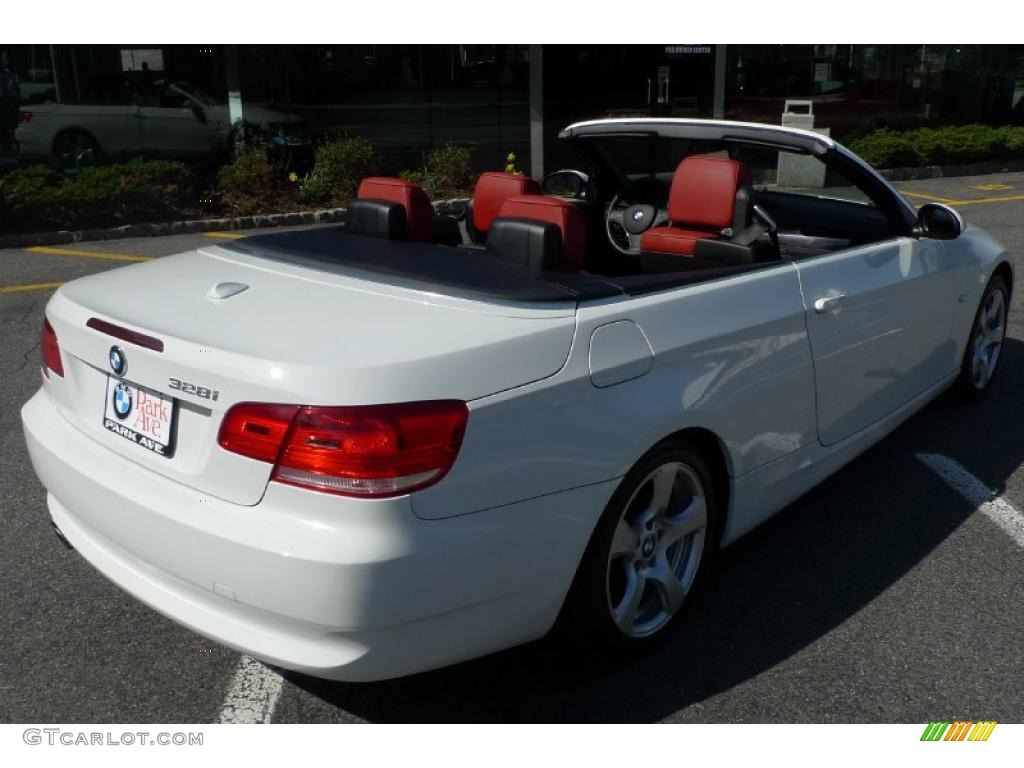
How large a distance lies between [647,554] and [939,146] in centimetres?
1589

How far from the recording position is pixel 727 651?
3186mm

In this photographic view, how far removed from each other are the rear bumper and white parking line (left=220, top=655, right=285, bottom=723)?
0.43 m

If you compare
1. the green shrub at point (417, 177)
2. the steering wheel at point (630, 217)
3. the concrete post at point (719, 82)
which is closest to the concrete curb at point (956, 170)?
the concrete post at point (719, 82)

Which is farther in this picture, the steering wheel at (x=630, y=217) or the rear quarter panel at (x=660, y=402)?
the steering wheel at (x=630, y=217)

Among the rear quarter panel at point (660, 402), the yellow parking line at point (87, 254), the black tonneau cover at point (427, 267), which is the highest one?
the black tonneau cover at point (427, 267)

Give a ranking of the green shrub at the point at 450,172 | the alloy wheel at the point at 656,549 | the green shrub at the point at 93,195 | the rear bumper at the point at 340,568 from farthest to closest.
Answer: the green shrub at the point at 450,172
the green shrub at the point at 93,195
the alloy wheel at the point at 656,549
the rear bumper at the point at 340,568

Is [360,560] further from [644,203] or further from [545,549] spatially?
[644,203]

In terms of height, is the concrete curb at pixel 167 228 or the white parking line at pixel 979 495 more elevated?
the white parking line at pixel 979 495

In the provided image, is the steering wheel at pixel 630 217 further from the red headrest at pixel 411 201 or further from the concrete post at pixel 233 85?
the concrete post at pixel 233 85

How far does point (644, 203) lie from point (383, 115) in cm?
1119

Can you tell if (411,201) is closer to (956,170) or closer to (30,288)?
(30,288)

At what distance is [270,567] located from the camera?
7.78 ft

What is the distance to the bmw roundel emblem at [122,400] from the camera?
274cm
